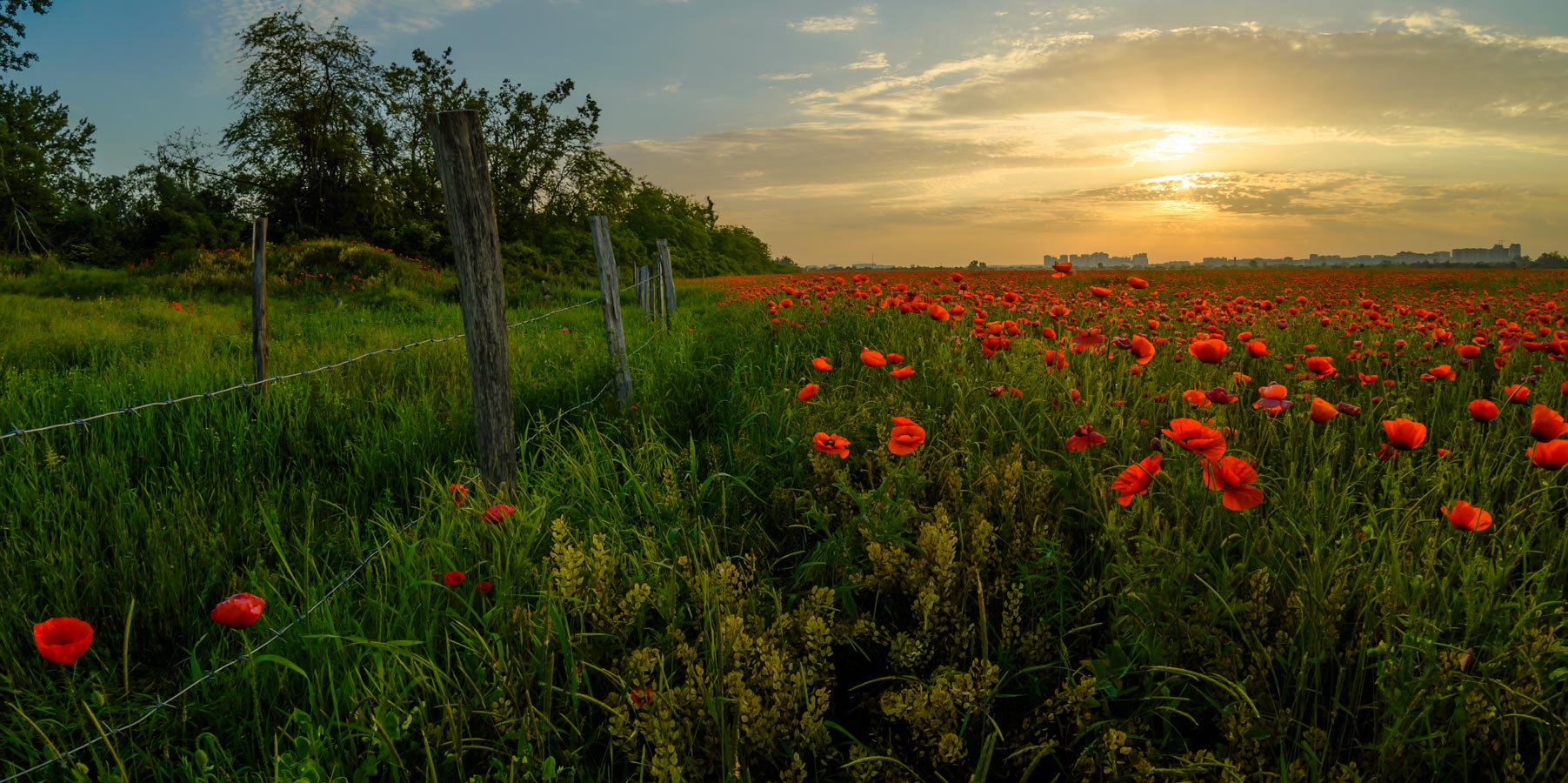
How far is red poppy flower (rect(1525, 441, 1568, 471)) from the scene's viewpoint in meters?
1.97

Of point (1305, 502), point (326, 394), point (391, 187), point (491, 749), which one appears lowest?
point (491, 749)

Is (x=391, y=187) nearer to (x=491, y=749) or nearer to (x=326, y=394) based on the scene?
(x=326, y=394)

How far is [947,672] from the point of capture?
66.7 inches

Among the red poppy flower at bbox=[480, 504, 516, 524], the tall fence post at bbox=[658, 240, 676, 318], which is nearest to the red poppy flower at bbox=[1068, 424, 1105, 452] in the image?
the red poppy flower at bbox=[480, 504, 516, 524]

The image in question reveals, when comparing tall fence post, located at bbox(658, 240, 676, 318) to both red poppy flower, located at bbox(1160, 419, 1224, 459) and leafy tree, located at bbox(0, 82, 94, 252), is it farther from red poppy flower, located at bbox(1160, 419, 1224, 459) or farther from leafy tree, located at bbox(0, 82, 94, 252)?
leafy tree, located at bbox(0, 82, 94, 252)

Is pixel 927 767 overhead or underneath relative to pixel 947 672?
underneath

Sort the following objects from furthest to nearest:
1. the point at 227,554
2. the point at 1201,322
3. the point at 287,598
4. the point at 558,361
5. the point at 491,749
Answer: the point at 558,361, the point at 1201,322, the point at 227,554, the point at 287,598, the point at 491,749

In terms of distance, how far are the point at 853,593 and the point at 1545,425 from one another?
191cm

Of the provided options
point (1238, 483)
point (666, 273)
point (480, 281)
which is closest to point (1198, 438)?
point (1238, 483)

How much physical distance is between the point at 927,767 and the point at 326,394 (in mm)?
4317

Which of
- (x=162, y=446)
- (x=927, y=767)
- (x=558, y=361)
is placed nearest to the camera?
(x=927, y=767)

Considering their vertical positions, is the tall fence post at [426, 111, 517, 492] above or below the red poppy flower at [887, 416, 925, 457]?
above

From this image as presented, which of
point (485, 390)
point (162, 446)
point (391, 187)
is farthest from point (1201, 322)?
point (391, 187)

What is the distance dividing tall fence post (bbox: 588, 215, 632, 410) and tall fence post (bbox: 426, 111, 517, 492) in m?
1.40
